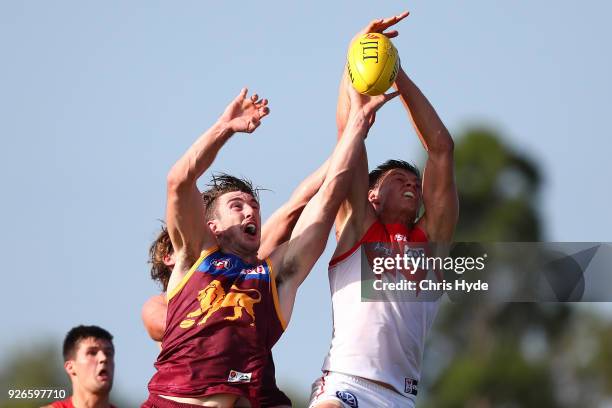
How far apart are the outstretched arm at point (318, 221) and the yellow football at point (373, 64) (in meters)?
0.41

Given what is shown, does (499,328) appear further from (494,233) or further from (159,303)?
(159,303)

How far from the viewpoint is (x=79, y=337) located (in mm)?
17625

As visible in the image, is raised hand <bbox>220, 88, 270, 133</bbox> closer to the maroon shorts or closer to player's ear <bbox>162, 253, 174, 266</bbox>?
player's ear <bbox>162, 253, 174, 266</bbox>

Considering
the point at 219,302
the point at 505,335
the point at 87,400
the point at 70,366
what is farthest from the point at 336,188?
the point at 505,335

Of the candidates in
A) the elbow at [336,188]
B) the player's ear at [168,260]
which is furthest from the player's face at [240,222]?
the player's ear at [168,260]

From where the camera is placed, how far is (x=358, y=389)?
48.5 feet

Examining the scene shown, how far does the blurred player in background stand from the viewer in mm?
17156

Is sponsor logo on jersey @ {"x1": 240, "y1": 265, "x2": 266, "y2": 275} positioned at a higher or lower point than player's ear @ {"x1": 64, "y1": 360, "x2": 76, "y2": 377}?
higher

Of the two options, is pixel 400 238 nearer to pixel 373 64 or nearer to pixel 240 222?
pixel 240 222

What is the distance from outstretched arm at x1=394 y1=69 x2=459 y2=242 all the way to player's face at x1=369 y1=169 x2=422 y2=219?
0.15 metres

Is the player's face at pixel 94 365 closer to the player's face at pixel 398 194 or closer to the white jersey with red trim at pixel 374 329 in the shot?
the white jersey with red trim at pixel 374 329

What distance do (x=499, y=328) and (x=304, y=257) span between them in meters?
38.2

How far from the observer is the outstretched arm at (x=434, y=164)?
15.5 metres

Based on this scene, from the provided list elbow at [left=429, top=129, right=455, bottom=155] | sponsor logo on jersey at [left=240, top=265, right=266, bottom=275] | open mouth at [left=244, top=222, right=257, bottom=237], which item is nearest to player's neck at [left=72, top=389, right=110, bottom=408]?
sponsor logo on jersey at [left=240, top=265, right=266, bottom=275]
